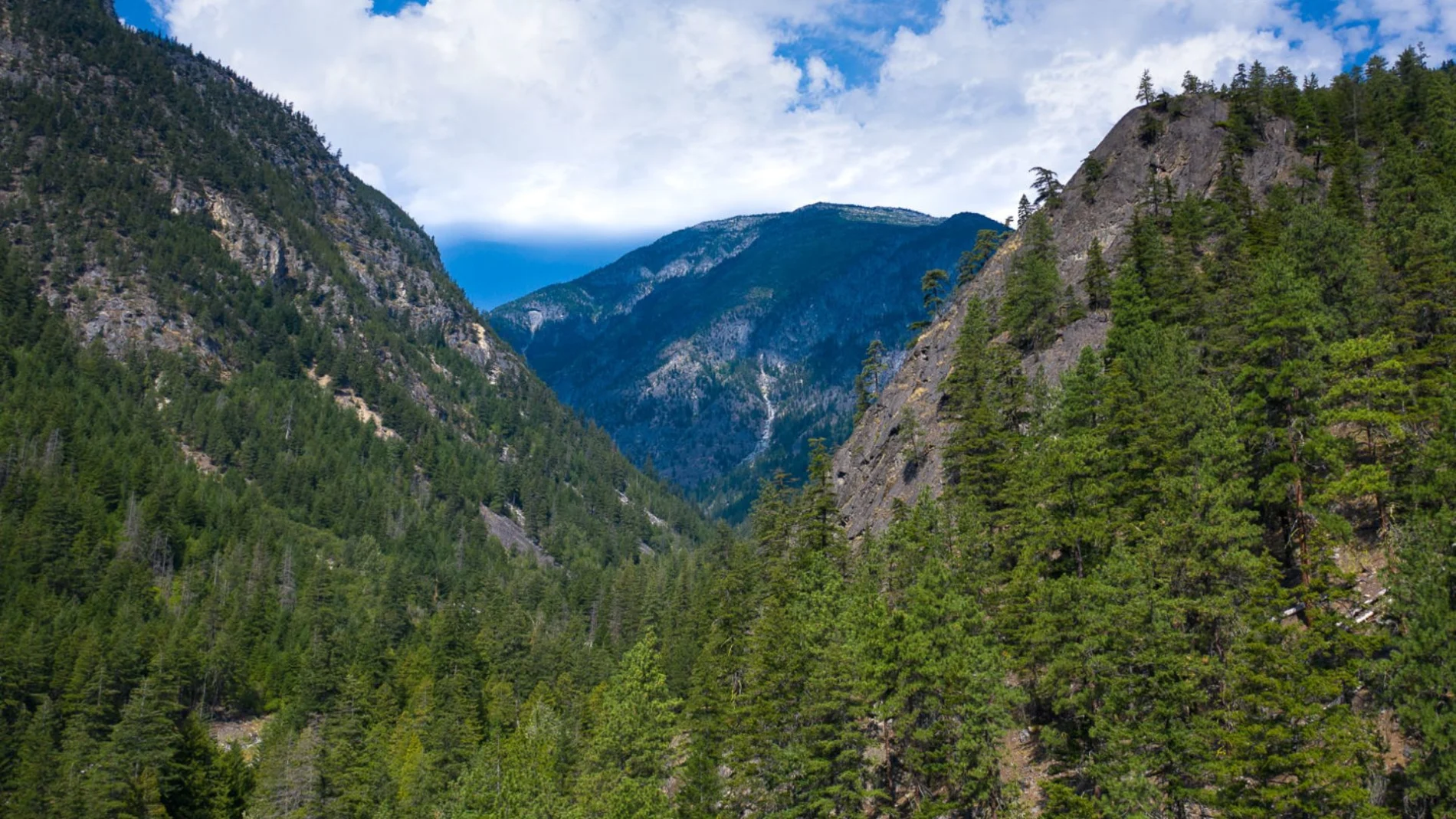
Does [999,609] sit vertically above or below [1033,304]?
below

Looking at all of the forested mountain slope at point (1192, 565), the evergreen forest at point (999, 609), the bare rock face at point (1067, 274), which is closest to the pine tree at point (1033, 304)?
the evergreen forest at point (999, 609)

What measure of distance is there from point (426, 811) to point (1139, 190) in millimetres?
96877

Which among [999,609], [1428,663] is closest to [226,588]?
[999,609]

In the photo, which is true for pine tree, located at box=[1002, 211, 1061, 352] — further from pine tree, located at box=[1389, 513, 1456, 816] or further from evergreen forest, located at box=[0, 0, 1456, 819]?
pine tree, located at box=[1389, 513, 1456, 816]

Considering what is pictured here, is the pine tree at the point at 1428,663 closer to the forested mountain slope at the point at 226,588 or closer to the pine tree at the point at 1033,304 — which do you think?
the pine tree at the point at 1033,304

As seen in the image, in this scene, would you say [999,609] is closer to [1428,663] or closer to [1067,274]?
[1428,663]

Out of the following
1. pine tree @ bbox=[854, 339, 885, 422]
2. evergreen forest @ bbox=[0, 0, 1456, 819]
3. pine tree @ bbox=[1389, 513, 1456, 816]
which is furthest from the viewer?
pine tree @ bbox=[854, 339, 885, 422]

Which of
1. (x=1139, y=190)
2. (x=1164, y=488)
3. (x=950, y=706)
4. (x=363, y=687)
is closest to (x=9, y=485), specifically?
(x=363, y=687)

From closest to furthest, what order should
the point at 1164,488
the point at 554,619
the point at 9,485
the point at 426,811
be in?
the point at 1164,488 < the point at 426,811 < the point at 9,485 < the point at 554,619

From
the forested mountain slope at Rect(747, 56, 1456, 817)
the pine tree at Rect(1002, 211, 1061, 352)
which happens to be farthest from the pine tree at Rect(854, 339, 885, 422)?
the forested mountain slope at Rect(747, 56, 1456, 817)

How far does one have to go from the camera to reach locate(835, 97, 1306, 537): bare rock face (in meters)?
78.9

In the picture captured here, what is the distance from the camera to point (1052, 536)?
44906 mm

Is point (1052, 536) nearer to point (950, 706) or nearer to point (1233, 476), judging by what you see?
point (1233, 476)

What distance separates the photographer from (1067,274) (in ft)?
308
